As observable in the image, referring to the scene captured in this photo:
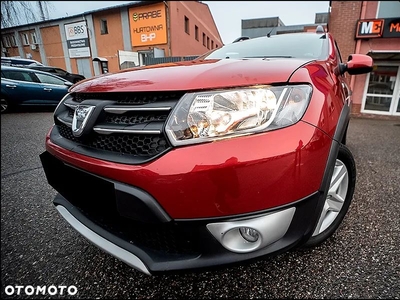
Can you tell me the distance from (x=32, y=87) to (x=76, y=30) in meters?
A: 0.45

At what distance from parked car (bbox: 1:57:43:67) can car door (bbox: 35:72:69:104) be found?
180 mm

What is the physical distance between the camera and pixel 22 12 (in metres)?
0.99

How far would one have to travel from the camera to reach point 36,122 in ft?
4.95

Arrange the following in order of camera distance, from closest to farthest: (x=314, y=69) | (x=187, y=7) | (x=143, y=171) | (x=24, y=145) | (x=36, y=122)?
(x=143, y=171), (x=314, y=69), (x=24, y=145), (x=36, y=122), (x=187, y=7)

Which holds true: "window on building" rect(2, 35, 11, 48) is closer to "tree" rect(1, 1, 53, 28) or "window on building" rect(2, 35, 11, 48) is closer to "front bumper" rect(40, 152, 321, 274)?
"tree" rect(1, 1, 53, 28)

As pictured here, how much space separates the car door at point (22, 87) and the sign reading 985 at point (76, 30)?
12.7 inches

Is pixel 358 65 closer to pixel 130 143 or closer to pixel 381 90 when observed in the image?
pixel 130 143

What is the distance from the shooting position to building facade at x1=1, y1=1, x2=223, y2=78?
1196 mm

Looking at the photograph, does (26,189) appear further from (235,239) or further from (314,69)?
(314,69)

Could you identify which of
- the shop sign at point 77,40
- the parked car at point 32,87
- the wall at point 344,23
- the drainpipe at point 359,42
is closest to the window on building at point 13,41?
the parked car at point 32,87

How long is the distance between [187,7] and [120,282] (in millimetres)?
2367

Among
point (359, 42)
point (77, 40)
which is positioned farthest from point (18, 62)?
point (359, 42)

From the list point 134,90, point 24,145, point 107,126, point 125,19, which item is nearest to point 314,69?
point 134,90

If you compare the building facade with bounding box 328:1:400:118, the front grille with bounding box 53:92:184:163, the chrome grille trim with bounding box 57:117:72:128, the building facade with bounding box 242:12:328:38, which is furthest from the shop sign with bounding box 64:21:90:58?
the building facade with bounding box 328:1:400:118
